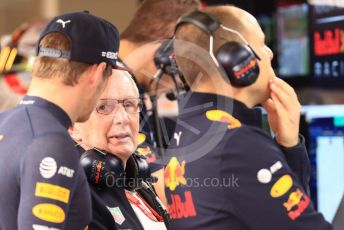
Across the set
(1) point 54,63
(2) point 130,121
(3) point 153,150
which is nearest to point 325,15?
(3) point 153,150

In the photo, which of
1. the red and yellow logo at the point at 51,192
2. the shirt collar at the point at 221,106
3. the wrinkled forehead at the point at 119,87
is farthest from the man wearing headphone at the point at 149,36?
the red and yellow logo at the point at 51,192

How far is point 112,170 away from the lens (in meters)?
1.80

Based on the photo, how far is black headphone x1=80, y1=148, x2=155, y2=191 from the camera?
178 centimetres

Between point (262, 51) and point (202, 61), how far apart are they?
149 mm

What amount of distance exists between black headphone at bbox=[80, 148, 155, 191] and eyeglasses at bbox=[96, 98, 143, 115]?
0.13 metres

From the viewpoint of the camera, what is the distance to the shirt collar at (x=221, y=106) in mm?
1608

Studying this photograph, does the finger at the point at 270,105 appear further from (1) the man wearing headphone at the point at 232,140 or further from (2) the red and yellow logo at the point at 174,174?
(2) the red and yellow logo at the point at 174,174

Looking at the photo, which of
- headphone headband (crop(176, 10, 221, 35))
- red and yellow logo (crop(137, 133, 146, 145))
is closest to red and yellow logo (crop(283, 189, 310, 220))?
headphone headband (crop(176, 10, 221, 35))

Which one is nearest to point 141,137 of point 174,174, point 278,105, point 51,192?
point 174,174

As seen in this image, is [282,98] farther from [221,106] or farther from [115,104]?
[115,104]

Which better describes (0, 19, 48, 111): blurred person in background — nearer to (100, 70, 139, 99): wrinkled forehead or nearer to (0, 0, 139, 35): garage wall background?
(0, 0, 139, 35): garage wall background

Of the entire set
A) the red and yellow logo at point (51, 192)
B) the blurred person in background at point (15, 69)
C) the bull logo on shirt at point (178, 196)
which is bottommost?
the blurred person in background at point (15, 69)

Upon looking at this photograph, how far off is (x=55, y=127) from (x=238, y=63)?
44 centimetres

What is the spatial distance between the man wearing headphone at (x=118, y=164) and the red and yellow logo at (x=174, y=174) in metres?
0.14
